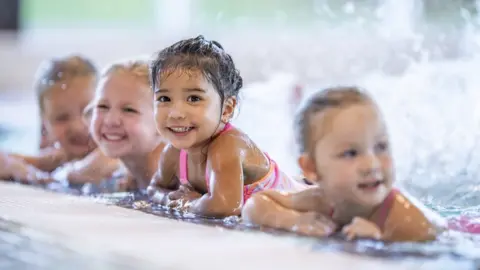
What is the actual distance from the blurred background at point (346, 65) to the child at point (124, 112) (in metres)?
0.41

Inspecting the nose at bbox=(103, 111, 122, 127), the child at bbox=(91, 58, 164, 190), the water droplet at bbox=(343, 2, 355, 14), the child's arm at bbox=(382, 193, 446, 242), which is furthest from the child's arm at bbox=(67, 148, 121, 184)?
the water droplet at bbox=(343, 2, 355, 14)

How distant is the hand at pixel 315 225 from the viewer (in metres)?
2.03

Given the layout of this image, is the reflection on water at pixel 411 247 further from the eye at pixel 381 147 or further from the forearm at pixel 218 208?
the eye at pixel 381 147

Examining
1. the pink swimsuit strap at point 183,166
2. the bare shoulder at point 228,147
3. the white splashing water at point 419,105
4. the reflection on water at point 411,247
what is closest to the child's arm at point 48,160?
the white splashing water at point 419,105

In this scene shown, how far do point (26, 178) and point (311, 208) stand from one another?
5.74 feet

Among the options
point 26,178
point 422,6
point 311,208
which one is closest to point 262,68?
point 422,6

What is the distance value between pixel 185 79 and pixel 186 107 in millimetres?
88

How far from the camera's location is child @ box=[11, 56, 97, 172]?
3602mm

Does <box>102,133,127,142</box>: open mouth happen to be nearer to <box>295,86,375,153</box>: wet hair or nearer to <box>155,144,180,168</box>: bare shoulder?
<box>155,144,180,168</box>: bare shoulder

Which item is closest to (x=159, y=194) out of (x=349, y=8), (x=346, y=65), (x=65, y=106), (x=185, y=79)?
(x=185, y=79)

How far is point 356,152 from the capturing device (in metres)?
1.94

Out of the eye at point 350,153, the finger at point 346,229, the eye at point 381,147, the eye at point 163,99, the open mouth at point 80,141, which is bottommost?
the finger at point 346,229

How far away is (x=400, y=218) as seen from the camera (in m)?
1.98

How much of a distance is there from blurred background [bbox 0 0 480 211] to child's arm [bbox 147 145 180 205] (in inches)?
12.4
